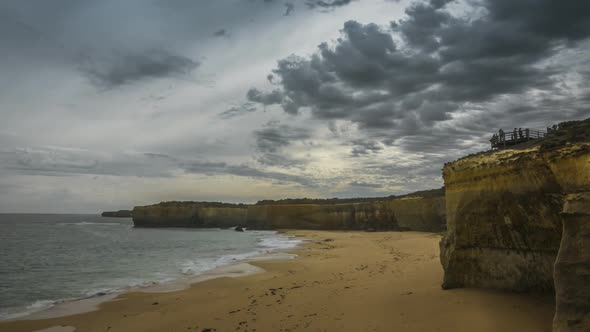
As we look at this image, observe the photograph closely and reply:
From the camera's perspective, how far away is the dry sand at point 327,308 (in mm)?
6211

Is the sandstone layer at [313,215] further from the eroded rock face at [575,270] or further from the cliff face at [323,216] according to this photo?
the eroded rock face at [575,270]

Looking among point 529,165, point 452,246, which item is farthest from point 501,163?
point 452,246

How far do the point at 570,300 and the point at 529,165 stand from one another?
2.69 m

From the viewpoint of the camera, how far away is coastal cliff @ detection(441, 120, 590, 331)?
13.6 ft

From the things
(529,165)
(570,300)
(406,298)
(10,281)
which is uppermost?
(529,165)

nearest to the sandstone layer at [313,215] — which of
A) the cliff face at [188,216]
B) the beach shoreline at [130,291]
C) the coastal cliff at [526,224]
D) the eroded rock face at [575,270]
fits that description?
the cliff face at [188,216]

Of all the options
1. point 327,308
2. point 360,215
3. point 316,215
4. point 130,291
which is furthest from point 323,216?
point 327,308

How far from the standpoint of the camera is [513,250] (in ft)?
21.9

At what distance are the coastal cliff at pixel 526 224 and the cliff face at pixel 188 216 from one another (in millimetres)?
70243

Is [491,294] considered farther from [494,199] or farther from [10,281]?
[10,281]

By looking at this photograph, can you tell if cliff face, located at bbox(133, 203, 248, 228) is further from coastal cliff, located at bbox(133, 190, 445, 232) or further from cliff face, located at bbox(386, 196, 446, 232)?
cliff face, located at bbox(386, 196, 446, 232)

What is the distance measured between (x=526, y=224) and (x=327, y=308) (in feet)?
14.4

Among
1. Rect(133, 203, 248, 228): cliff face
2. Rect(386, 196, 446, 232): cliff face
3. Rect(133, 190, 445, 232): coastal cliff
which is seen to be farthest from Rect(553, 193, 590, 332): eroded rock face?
Rect(133, 203, 248, 228): cliff face

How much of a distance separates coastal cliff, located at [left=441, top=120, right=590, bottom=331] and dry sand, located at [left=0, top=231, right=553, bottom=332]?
0.47 m
